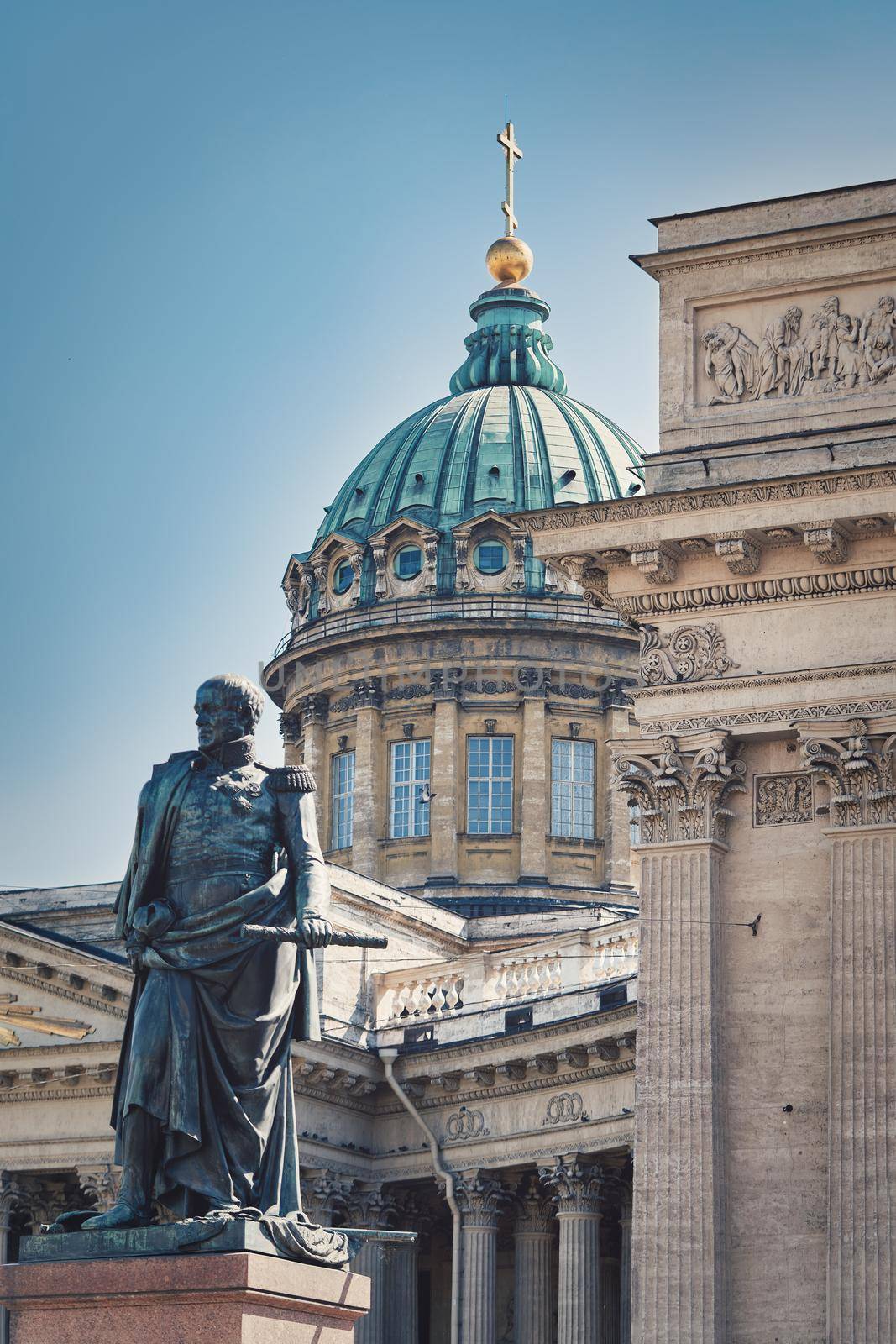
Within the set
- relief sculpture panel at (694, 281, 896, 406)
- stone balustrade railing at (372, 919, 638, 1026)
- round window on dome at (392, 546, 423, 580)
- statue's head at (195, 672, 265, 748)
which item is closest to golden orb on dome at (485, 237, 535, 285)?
round window on dome at (392, 546, 423, 580)

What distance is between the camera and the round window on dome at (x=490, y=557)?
2537 inches

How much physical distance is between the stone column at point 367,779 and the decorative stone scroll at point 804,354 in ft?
123

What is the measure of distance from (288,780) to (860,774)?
11113 millimetres

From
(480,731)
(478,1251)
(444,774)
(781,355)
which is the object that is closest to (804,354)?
(781,355)

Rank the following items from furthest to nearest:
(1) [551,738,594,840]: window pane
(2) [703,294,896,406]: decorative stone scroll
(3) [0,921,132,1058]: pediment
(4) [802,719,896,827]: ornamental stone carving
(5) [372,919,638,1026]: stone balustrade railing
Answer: (1) [551,738,594,840]: window pane, (3) [0,921,132,1058]: pediment, (5) [372,919,638,1026]: stone balustrade railing, (2) [703,294,896,406]: decorative stone scroll, (4) [802,719,896,827]: ornamental stone carving

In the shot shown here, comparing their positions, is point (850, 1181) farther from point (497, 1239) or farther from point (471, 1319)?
point (497, 1239)

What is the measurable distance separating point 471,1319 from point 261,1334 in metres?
31.4

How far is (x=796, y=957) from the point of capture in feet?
77.5

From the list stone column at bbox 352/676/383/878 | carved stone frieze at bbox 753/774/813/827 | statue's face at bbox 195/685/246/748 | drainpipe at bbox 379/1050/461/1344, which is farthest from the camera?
stone column at bbox 352/676/383/878

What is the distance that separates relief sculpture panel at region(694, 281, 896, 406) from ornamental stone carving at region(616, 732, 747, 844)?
3538 mm

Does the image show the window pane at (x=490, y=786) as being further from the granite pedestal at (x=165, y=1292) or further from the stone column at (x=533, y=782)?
the granite pedestal at (x=165, y=1292)

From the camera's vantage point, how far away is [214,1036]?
12.7 meters

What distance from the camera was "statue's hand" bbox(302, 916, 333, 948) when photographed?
1277 cm

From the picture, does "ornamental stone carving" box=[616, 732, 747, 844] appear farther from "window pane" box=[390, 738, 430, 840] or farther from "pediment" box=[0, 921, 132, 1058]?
"window pane" box=[390, 738, 430, 840]
